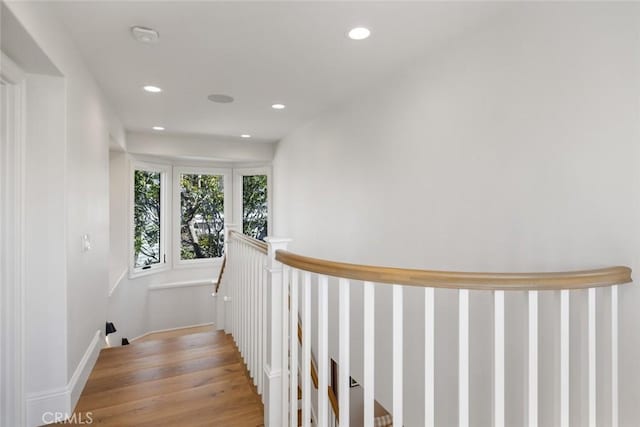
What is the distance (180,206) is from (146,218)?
60 centimetres

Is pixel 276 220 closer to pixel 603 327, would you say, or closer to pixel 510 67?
pixel 510 67

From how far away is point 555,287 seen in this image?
3.81 feet

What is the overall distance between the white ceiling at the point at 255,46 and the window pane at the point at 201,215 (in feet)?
8.46

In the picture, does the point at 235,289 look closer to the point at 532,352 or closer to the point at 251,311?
the point at 251,311

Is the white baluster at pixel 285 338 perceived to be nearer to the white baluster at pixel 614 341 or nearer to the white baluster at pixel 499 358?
the white baluster at pixel 499 358

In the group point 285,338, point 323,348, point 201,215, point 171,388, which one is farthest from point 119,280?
point 323,348

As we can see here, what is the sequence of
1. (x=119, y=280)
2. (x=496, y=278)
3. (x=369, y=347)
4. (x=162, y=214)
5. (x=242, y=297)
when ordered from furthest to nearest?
(x=162, y=214), (x=119, y=280), (x=242, y=297), (x=369, y=347), (x=496, y=278)

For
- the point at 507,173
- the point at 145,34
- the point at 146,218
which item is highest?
the point at 145,34

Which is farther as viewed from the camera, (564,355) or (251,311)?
(251,311)

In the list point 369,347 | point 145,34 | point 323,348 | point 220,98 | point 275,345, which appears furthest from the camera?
point 220,98

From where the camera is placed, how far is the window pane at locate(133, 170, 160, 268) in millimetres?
5223

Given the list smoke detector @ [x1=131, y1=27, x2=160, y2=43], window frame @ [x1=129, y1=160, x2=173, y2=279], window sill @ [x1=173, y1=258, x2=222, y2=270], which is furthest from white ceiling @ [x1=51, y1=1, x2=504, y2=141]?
window sill @ [x1=173, y1=258, x2=222, y2=270]

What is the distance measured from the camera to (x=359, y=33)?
6.68 feet

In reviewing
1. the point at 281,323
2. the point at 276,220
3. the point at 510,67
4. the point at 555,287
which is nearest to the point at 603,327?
the point at 555,287
